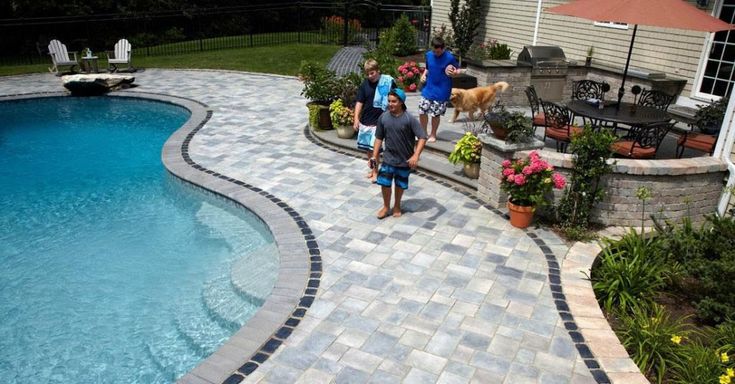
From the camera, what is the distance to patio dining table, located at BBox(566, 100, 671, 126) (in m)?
7.87

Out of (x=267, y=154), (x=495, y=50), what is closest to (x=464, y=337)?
(x=267, y=154)

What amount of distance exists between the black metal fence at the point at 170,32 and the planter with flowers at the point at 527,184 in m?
16.3

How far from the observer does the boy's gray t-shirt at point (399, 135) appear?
6.87 m

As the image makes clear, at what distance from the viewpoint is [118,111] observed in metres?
14.3

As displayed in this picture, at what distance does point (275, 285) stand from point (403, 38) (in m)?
16.8

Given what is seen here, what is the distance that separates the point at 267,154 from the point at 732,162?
748 centimetres

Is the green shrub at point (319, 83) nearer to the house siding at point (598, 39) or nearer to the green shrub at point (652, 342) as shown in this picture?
the house siding at point (598, 39)

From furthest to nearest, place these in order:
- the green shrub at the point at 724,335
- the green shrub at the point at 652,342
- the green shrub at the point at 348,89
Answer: the green shrub at the point at 348,89
the green shrub at the point at 724,335
the green shrub at the point at 652,342

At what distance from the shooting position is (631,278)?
5.71m

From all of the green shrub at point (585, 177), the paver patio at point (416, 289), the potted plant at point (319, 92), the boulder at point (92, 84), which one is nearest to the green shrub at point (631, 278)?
the paver patio at point (416, 289)

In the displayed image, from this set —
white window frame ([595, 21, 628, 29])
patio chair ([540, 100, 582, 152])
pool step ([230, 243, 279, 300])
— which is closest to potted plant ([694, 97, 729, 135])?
patio chair ([540, 100, 582, 152])

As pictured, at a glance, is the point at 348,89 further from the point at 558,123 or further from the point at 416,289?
the point at 416,289

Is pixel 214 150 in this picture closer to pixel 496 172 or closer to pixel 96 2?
pixel 496 172

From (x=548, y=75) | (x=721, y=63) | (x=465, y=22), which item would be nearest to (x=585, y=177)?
(x=721, y=63)
